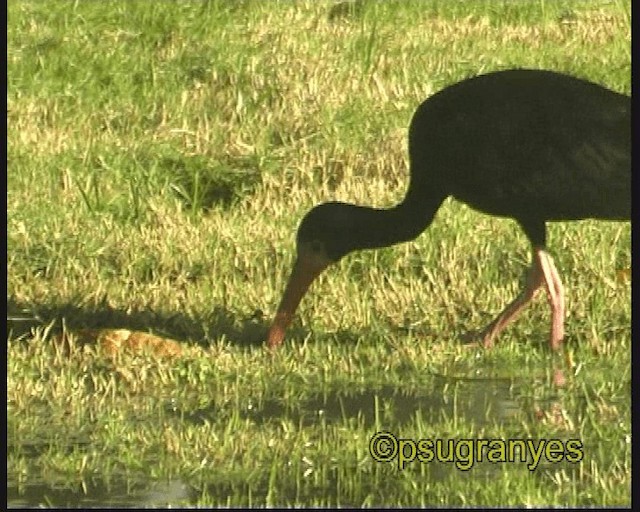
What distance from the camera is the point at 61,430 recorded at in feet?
21.6

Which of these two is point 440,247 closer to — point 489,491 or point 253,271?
point 253,271

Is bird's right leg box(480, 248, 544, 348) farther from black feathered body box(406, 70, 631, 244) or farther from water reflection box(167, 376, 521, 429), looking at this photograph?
water reflection box(167, 376, 521, 429)

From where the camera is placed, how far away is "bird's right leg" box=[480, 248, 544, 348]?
25.2 ft

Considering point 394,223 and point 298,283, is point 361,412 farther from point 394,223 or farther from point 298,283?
point 394,223

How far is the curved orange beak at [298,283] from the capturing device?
7785 mm

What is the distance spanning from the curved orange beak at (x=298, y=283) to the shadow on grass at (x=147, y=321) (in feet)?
0.35

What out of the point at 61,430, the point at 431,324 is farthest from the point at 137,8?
the point at 61,430

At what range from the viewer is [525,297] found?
7895 millimetres

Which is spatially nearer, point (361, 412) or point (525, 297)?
point (361, 412)

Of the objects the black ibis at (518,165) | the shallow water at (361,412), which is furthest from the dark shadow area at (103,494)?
the black ibis at (518,165)

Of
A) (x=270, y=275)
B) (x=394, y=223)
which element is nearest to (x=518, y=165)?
(x=394, y=223)

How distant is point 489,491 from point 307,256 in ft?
8.10

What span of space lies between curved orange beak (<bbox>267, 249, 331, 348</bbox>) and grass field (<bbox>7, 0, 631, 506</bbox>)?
12 cm

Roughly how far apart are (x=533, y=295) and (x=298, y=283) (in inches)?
35.2
